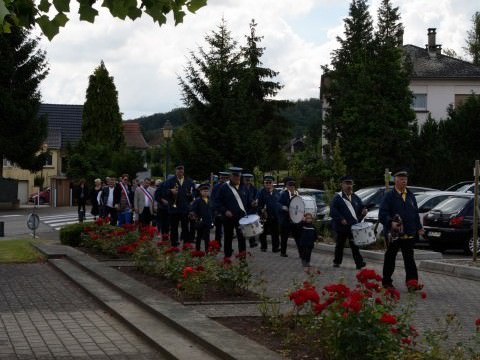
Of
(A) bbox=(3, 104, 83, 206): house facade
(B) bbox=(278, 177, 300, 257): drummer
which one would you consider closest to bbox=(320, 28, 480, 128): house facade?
(A) bbox=(3, 104, 83, 206): house facade

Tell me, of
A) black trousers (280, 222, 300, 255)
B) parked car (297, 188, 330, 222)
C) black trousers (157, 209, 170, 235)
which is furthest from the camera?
parked car (297, 188, 330, 222)

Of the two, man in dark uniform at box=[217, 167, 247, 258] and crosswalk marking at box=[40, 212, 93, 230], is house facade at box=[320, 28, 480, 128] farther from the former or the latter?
man in dark uniform at box=[217, 167, 247, 258]

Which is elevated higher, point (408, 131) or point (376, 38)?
point (376, 38)

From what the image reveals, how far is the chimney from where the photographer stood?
233ft

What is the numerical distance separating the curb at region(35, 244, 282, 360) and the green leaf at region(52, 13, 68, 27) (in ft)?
10.4

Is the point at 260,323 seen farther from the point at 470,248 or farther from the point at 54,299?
the point at 470,248

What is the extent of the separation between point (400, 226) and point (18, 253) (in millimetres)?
9095

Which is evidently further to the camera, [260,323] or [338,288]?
[260,323]

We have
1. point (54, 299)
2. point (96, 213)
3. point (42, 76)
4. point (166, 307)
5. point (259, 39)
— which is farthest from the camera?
point (259, 39)

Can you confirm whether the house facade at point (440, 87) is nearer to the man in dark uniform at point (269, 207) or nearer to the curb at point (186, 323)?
the man in dark uniform at point (269, 207)

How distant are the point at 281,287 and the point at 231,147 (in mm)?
22774

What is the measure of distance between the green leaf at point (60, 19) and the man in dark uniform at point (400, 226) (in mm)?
6764

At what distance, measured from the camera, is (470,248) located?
21953mm

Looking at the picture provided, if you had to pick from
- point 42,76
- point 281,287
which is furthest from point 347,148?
point 281,287
